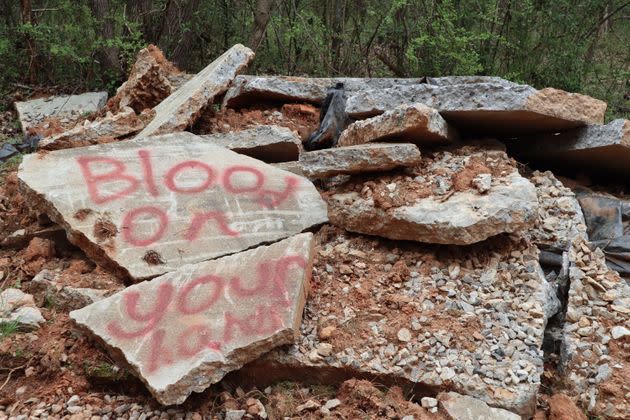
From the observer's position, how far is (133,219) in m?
3.51

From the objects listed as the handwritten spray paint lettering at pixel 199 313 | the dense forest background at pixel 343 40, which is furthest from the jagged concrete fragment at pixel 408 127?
the dense forest background at pixel 343 40

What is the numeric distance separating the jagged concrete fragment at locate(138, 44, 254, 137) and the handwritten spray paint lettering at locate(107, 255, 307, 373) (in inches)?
71.4

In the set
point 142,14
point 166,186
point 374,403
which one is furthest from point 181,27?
point 374,403

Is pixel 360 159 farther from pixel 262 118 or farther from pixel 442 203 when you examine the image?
pixel 262 118

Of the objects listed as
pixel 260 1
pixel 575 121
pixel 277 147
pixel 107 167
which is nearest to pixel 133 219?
pixel 107 167

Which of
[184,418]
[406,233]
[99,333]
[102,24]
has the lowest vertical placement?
[184,418]

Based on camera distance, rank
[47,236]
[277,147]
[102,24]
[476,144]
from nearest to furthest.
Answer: [47,236] → [476,144] → [277,147] → [102,24]

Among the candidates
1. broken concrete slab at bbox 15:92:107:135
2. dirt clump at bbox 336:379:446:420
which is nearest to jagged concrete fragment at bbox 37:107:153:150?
broken concrete slab at bbox 15:92:107:135

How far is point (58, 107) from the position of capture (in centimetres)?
595

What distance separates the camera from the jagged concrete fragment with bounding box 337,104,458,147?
3611 millimetres

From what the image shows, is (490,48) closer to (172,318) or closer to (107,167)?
(107,167)

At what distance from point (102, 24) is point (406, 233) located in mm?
4750

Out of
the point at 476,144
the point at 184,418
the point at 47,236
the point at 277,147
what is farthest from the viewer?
the point at 277,147

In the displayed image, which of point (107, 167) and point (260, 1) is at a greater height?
point (260, 1)
